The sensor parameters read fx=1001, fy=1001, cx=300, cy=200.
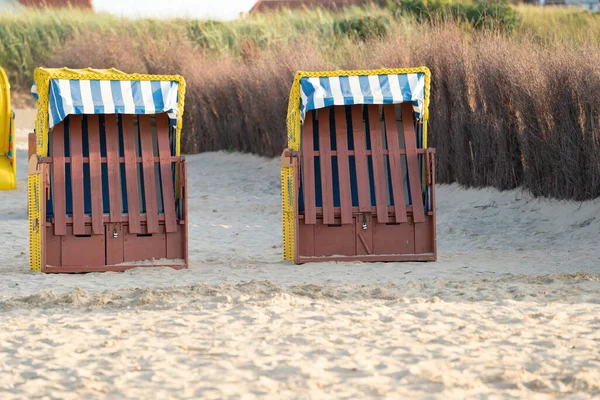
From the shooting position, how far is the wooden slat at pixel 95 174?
8242 mm

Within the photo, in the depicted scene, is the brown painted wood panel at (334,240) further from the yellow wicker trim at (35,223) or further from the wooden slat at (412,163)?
the yellow wicker trim at (35,223)

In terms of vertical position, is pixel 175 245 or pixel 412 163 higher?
pixel 412 163

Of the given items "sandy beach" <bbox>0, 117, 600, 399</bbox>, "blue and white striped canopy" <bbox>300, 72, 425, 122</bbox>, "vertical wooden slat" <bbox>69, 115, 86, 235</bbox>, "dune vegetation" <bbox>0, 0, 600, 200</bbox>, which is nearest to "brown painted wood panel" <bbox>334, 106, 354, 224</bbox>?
"blue and white striped canopy" <bbox>300, 72, 425, 122</bbox>

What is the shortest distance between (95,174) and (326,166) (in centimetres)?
197

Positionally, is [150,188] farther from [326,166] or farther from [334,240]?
[334,240]

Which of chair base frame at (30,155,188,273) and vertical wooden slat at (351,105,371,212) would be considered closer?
chair base frame at (30,155,188,273)

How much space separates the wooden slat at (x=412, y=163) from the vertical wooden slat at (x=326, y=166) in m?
0.68

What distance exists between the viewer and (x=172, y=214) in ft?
27.5

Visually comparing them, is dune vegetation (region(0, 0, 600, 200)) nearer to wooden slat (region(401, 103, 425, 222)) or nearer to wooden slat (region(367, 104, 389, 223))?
wooden slat (region(401, 103, 425, 222))

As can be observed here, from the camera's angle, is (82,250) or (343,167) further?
(343,167)

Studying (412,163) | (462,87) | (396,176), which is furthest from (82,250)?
(462,87)

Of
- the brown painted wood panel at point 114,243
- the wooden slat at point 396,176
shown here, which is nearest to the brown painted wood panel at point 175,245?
the brown painted wood panel at point 114,243

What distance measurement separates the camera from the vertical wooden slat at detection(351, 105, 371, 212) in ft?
28.5

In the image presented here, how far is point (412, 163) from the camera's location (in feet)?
28.5
